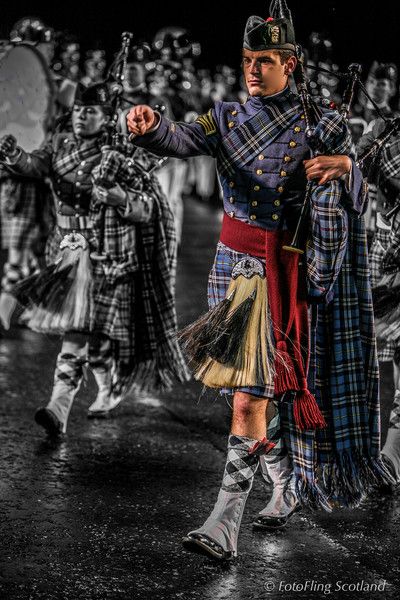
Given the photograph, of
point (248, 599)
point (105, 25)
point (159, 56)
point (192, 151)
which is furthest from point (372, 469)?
point (105, 25)

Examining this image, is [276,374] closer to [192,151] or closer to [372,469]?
[372,469]

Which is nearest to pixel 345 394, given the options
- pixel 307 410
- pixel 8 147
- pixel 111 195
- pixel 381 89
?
pixel 307 410

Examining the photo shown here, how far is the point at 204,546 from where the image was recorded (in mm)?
4367

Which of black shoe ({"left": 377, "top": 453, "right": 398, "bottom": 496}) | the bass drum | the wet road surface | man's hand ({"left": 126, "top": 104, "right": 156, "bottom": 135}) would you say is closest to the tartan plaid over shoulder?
the wet road surface

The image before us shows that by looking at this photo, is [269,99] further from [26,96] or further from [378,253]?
[26,96]

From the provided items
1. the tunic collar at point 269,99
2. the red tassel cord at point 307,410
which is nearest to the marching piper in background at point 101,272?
the tunic collar at point 269,99

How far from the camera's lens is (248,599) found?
4.07 metres

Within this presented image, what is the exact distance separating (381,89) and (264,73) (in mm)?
3182

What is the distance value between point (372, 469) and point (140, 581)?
46.2 inches

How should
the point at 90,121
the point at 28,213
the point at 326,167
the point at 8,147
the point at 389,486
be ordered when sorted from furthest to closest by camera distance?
the point at 28,213, the point at 90,121, the point at 8,147, the point at 389,486, the point at 326,167

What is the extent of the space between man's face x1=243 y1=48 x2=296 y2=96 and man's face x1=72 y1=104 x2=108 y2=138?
2.02m

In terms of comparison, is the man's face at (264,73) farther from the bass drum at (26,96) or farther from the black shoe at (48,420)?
the black shoe at (48,420)

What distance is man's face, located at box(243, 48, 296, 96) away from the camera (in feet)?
15.1

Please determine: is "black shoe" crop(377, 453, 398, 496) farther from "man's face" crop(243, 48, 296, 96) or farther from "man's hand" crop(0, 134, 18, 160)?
"man's hand" crop(0, 134, 18, 160)
